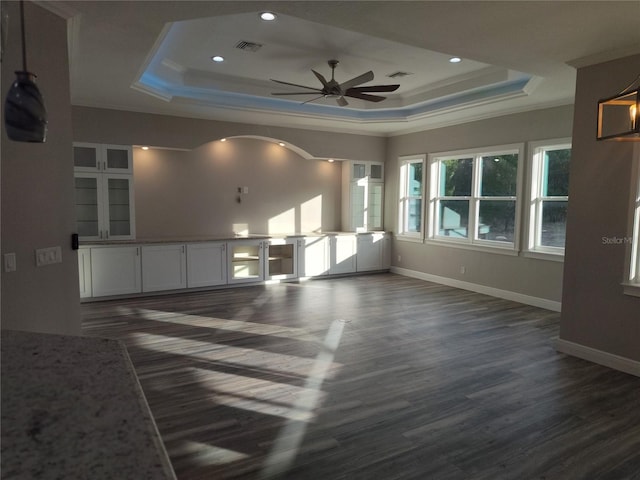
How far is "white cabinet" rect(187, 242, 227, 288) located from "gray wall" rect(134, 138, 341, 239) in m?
0.62

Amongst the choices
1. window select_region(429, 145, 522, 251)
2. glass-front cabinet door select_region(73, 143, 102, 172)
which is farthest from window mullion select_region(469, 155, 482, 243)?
glass-front cabinet door select_region(73, 143, 102, 172)

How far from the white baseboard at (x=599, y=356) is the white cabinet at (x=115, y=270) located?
5425mm

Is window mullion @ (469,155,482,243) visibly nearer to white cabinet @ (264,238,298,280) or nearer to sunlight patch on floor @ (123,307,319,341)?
white cabinet @ (264,238,298,280)

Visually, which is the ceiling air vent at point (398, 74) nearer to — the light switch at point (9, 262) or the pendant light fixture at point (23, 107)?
the light switch at point (9, 262)

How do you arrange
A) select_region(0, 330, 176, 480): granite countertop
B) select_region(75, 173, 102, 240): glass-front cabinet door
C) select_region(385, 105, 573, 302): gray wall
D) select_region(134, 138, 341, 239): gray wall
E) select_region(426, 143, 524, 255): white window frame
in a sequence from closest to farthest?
select_region(0, 330, 176, 480): granite countertop
select_region(385, 105, 573, 302): gray wall
select_region(75, 173, 102, 240): glass-front cabinet door
select_region(426, 143, 524, 255): white window frame
select_region(134, 138, 341, 239): gray wall

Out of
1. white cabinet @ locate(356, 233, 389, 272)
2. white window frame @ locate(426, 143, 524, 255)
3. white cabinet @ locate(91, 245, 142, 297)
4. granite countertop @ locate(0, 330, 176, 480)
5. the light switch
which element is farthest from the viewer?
white cabinet @ locate(356, 233, 389, 272)

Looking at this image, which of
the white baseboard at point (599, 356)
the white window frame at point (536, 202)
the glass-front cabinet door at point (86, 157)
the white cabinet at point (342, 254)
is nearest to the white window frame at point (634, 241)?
the white baseboard at point (599, 356)

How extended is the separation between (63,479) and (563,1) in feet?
11.7

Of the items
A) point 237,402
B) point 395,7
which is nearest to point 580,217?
point 395,7

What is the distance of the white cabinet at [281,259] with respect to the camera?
733 cm

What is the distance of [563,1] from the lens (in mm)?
2844

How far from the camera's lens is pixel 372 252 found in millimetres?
8414

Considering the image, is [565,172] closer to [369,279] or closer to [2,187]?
[369,279]

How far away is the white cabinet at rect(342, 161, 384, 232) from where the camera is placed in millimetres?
8367
